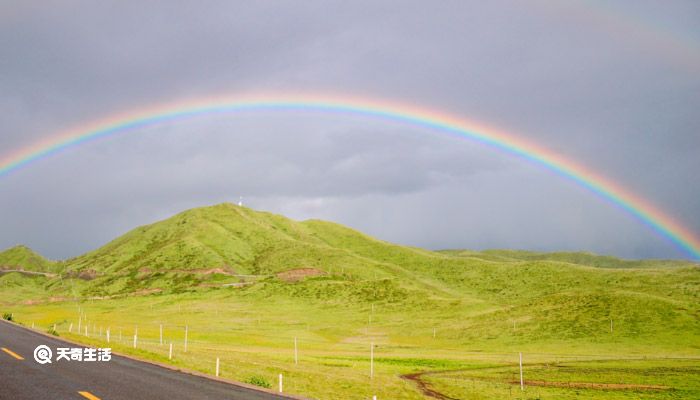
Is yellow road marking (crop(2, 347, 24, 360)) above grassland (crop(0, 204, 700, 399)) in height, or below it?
above

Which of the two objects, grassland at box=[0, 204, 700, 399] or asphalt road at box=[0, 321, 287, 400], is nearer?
asphalt road at box=[0, 321, 287, 400]

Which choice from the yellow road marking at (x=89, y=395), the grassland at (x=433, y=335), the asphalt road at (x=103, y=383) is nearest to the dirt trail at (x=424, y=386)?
the grassland at (x=433, y=335)

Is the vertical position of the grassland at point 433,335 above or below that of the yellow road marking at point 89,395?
below

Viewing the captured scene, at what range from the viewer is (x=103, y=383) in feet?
76.5

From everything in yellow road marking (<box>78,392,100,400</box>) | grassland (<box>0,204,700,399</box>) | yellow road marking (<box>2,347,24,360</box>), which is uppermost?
yellow road marking (<box>78,392,100,400</box>)

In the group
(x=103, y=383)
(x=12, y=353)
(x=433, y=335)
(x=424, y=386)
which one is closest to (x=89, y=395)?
(x=103, y=383)

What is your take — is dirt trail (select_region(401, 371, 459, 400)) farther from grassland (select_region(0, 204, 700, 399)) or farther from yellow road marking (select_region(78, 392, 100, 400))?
yellow road marking (select_region(78, 392, 100, 400))

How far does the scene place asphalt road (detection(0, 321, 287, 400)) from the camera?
2047 centimetres

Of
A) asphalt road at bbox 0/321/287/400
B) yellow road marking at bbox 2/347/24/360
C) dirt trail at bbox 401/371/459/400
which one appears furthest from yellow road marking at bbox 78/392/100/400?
dirt trail at bbox 401/371/459/400

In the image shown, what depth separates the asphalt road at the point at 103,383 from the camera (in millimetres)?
20469

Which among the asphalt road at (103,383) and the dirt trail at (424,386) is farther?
the dirt trail at (424,386)

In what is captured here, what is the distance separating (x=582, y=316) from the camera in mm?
112625

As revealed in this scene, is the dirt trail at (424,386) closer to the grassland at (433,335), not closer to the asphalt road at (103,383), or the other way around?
the grassland at (433,335)

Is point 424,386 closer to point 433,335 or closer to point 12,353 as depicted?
point 12,353
